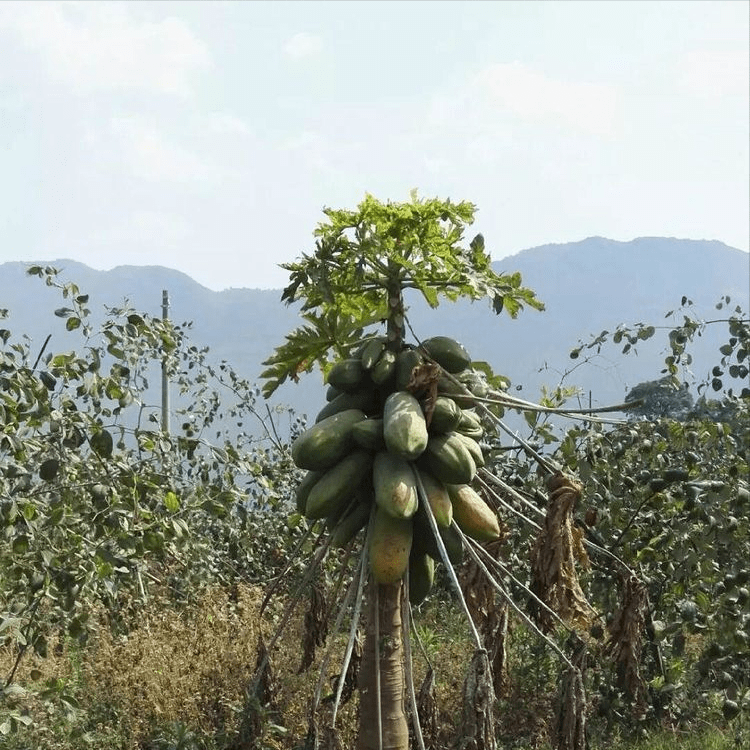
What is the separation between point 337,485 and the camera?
3.23 m

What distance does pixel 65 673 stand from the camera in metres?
6.52

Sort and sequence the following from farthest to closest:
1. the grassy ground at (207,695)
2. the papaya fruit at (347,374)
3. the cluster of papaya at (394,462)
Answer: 1. the grassy ground at (207,695)
2. the papaya fruit at (347,374)
3. the cluster of papaya at (394,462)

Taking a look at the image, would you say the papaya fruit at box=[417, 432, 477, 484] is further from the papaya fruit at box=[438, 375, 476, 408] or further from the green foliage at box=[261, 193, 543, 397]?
the green foliage at box=[261, 193, 543, 397]

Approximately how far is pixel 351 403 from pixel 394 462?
0.35 metres

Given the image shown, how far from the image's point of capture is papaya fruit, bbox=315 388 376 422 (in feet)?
11.3

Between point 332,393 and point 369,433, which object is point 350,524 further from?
point 332,393

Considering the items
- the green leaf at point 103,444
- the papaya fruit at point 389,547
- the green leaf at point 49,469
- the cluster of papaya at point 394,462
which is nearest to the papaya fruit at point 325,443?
the cluster of papaya at point 394,462

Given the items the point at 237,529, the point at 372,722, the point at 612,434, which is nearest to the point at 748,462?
the point at 612,434

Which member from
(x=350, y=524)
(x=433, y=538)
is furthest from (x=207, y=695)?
(x=433, y=538)

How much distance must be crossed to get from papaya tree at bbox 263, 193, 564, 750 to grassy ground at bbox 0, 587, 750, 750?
1.75m

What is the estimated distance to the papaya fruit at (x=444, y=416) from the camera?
3.26 metres

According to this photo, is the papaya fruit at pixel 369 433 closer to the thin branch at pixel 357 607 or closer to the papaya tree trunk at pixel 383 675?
the thin branch at pixel 357 607

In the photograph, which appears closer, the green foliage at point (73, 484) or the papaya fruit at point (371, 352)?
the papaya fruit at point (371, 352)

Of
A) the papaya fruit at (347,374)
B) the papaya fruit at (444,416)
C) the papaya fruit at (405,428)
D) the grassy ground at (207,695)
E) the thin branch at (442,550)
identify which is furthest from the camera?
the grassy ground at (207,695)
